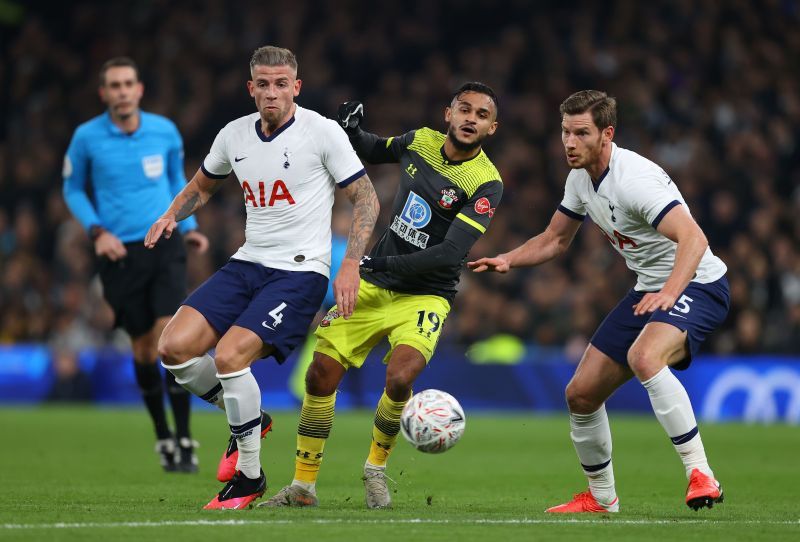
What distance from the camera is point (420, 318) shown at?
24.9ft

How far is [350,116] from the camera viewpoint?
7.87 m

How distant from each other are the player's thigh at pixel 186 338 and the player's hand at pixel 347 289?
0.80 metres

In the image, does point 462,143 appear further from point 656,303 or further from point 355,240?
point 656,303

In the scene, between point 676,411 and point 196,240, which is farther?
point 196,240

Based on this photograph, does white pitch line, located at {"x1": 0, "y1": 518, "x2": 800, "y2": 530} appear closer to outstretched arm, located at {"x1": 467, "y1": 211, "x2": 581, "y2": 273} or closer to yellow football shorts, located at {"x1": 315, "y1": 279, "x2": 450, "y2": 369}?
yellow football shorts, located at {"x1": 315, "y1": 279, "x2": 450, "y2": 369}

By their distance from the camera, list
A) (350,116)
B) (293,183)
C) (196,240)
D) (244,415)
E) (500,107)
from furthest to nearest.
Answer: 1. (500,107)
2. (196,240)
3. (350,116)
4. (293,183)
5. (244,415)

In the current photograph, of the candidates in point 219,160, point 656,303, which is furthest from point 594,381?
point 219,160

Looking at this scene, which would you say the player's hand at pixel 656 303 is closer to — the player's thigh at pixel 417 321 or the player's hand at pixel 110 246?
the player's thigh at pixel 417 321

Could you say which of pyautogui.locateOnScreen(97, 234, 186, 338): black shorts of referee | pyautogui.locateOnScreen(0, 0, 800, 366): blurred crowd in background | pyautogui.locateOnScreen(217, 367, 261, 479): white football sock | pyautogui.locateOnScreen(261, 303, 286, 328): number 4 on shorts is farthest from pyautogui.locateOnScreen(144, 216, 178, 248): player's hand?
pyautogui.locateOnScreen(0, 0, 800, 366): blurred crowd in background

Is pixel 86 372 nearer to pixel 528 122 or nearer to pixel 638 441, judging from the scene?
pixel 528 122

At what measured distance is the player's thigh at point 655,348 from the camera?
22.7ft

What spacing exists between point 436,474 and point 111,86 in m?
3.96

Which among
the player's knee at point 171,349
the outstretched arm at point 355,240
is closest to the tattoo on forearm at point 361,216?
the outstretched arm at point 355,240

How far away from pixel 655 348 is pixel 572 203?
47.8 inches
